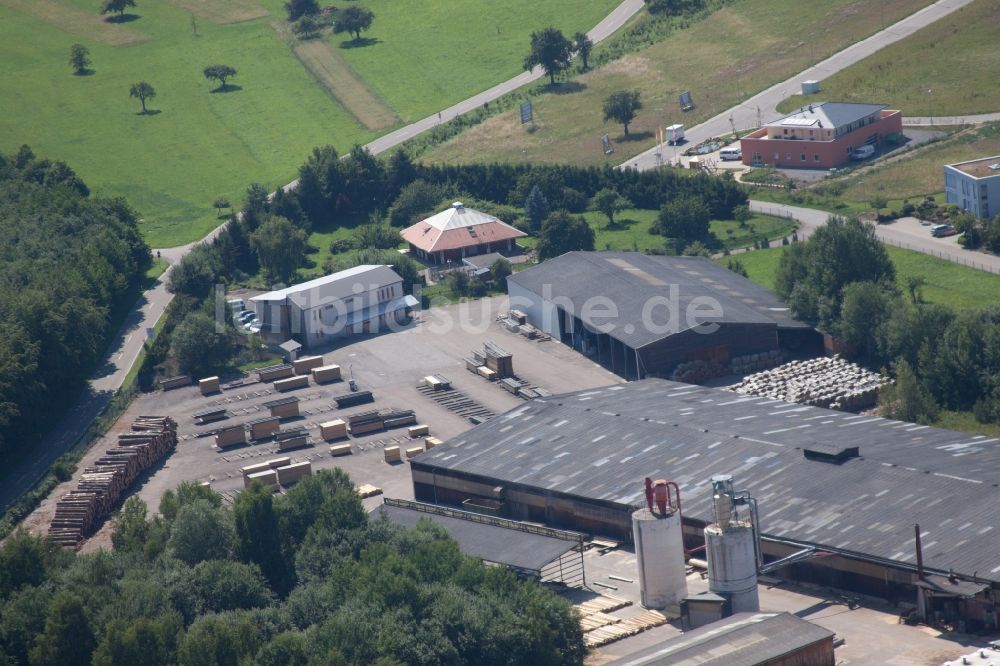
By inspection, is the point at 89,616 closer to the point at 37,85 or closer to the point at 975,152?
the point at 975,152

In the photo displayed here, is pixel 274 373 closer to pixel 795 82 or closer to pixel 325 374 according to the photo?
pixel 325 374

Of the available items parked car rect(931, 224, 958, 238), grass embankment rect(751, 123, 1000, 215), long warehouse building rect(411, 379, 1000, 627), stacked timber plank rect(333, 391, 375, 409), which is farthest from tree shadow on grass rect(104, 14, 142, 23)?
long warehouse building rect(411, 379, 1000, 627)

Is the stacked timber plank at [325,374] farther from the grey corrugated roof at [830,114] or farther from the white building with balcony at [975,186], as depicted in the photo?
the grey corrugated roof at [830,114]

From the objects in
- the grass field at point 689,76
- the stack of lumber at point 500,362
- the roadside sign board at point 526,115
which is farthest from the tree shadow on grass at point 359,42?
the stack of lumber at point 500,362

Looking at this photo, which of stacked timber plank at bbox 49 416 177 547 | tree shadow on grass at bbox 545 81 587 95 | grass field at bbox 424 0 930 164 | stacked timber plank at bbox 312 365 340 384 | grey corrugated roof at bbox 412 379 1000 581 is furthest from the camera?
tree shadow on grass at bbox 545 81 587 95

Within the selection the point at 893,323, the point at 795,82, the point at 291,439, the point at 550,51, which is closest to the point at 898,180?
the point at 795,82

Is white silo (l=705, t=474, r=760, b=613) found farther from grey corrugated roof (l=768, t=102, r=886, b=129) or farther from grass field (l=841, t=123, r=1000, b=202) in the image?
grey corrugated roof (l=768, t=102, r=886, b=129)

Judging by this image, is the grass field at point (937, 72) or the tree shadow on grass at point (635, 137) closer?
the grass field at point (937, 72)
